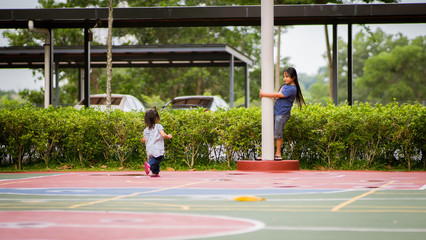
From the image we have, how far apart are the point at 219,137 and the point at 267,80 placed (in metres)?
1.72

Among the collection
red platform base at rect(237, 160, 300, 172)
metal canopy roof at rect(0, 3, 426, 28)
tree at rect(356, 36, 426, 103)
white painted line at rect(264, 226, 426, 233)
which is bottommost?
white painted line at rect(264, 226, 426, 233)

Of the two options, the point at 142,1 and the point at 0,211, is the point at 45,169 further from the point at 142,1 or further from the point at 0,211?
the point at 142,1

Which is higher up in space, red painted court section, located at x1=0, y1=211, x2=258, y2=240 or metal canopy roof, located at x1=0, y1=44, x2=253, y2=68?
metal canopy roof, located at x1=0, y1=44, x2=253, y2=68

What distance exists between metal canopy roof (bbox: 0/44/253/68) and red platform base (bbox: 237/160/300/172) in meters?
12.4

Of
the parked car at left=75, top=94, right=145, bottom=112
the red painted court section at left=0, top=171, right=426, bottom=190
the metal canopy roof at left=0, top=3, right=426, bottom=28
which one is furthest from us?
the parked car at left=75, top=94, right=145, bottom=112

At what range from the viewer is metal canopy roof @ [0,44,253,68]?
25031 millimetres

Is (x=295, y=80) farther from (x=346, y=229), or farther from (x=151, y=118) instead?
(x=346, y=229)

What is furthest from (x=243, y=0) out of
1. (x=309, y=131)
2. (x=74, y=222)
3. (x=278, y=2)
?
(x=74, y=222)

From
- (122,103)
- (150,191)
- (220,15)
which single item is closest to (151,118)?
(150,191)

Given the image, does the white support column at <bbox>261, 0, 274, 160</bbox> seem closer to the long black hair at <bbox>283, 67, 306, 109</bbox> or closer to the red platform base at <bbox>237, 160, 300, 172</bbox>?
the red platform base at <bbox>237, 160, 300, 172</bbox>

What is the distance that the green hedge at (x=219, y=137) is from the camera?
1275 centimetres

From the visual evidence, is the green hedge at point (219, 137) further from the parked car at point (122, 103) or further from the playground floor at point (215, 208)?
the parked car at point (122, 103)

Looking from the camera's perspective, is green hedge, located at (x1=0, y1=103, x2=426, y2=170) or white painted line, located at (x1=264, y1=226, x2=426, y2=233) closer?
white painted line, located at (x1=264, y1=226, x2=426, y2=233)

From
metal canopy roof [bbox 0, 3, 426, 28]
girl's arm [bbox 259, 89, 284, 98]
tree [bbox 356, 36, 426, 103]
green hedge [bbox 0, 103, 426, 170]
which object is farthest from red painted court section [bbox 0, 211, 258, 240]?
tree [bbox 356, 36, 426, 103]
